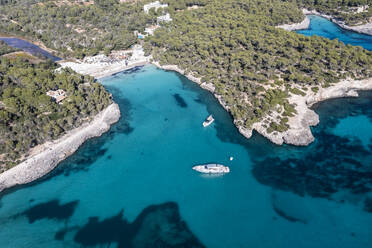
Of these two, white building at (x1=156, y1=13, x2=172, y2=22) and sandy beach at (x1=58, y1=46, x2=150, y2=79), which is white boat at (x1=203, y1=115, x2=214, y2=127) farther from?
white building at (x1=156, y1=13, x2=172, y2=22)

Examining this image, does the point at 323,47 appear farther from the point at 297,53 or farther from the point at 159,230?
the point at 159,230

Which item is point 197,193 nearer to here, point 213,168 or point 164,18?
point 213,168

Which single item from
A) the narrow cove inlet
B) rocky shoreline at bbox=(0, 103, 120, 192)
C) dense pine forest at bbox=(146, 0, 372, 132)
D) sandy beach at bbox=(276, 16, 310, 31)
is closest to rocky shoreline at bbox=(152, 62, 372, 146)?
dense pine forest at bbox=(146, 0, 372, 132)

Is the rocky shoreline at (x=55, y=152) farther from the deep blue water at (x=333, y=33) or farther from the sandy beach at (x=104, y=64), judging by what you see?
the deep blue water at (x=333, y=33)

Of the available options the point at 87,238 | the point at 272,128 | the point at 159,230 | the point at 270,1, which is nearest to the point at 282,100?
the point at 272,128

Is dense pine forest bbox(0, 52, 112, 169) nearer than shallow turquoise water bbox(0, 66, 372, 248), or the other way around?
shallow turquoise water bbox(0, 66, 372, 248)
